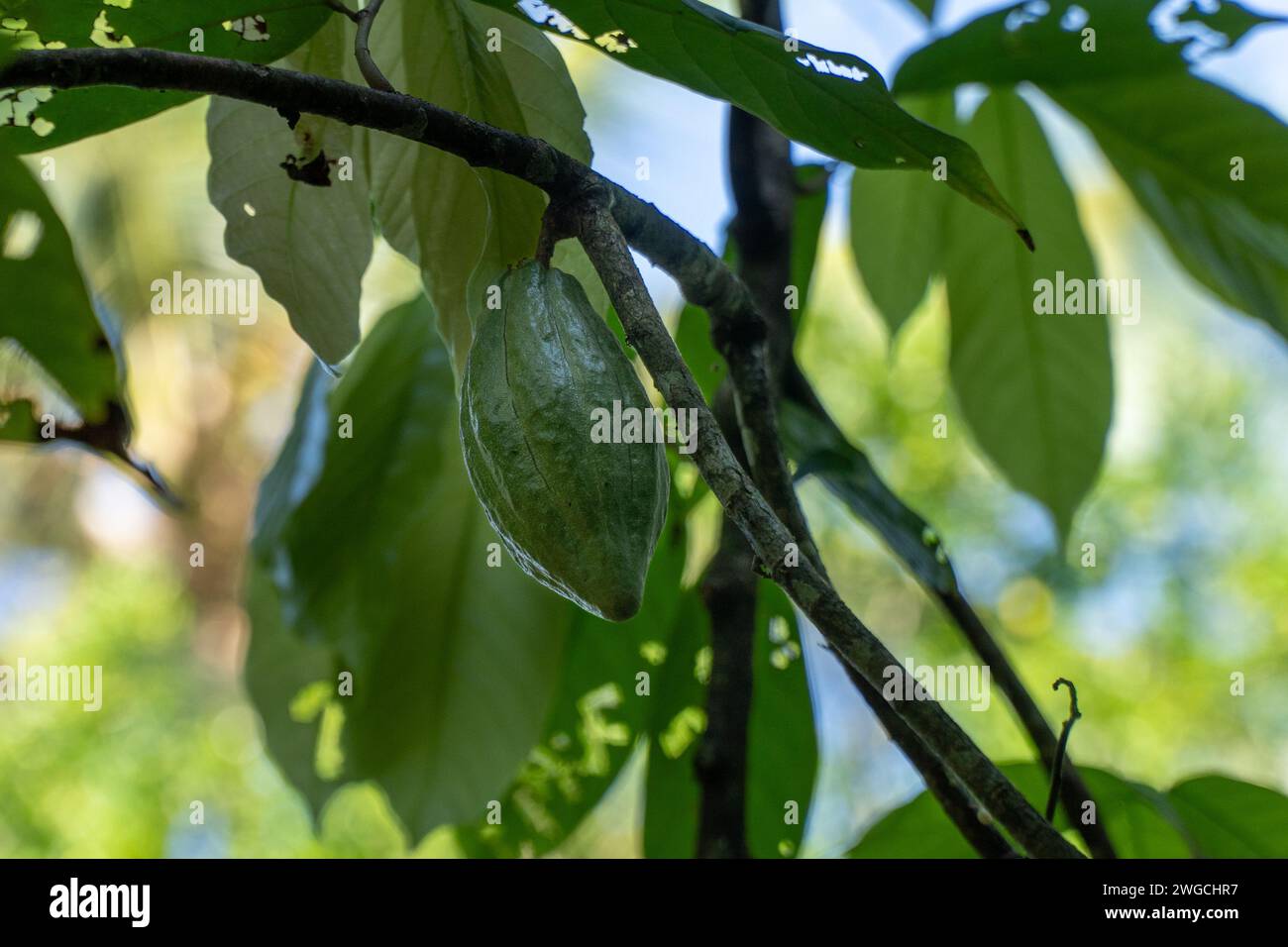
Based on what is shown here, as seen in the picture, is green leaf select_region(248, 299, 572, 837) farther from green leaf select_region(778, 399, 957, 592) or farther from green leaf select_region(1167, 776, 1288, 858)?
green leaf select_region(1167, 776, 1288, 858)

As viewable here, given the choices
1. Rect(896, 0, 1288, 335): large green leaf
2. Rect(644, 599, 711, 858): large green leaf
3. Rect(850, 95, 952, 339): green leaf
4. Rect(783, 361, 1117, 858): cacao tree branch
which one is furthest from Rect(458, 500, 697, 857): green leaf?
Rect(896, 0, 1288, 335): large green leaf

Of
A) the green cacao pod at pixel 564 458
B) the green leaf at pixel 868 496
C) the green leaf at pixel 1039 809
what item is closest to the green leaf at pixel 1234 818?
the green leaf at pixel 1039 809

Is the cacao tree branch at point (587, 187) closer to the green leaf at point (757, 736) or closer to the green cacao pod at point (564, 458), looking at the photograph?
the green cacao pod at point (564, 458)

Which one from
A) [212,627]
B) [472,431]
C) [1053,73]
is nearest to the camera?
[472,431]

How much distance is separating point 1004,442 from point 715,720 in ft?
1.41

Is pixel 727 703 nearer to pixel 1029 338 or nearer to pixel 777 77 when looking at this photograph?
pixel 777 77

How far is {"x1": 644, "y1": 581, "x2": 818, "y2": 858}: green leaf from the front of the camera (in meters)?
0.77

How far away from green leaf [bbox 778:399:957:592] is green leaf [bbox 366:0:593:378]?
21 centimetres

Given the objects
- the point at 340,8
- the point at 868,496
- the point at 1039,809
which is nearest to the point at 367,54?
the point at 340,8

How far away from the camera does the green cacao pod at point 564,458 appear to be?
36 centimetres

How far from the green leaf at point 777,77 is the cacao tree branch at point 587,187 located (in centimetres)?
8

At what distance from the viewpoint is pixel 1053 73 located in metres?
0.75
